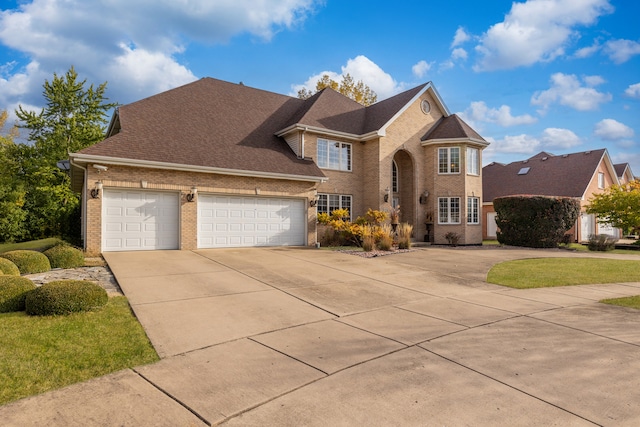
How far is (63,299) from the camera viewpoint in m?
5.86

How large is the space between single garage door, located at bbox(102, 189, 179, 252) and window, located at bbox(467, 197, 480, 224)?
16.2m

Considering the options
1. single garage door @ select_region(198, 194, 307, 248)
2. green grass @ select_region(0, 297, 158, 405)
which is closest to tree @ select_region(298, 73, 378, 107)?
single garage door @ select_region(198, 194, 307, 248)

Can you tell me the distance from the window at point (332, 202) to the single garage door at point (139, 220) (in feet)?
24.7

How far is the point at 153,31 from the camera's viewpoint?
13.9 m

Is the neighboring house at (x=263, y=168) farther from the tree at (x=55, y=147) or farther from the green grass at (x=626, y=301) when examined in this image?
the green grass at (x=626, y=301)

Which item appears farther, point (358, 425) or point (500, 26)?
point (500, 26)

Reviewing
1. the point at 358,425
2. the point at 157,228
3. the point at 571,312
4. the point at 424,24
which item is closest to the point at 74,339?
the point at 358,425

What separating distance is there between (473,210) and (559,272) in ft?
36.2

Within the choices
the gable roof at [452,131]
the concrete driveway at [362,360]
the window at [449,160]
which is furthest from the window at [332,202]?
the concrete driveway at [362,360]

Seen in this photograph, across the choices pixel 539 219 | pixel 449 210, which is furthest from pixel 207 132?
pixel 539 219

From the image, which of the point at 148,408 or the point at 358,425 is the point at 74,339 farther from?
the point at 358,425

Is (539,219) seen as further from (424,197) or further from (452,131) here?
(452,131)

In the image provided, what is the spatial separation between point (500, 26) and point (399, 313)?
40.5ft

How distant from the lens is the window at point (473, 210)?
21938 millimetres
